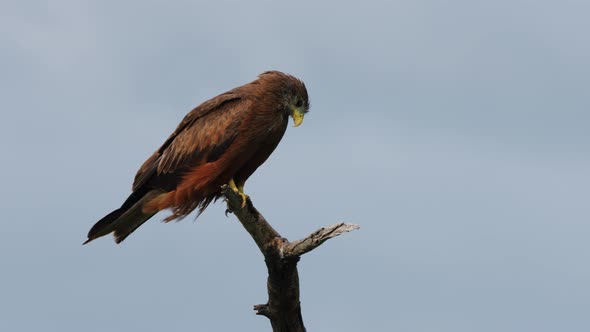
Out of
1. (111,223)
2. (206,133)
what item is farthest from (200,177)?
(111,223)

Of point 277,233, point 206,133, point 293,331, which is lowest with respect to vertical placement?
point 293,331

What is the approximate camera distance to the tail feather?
953cm

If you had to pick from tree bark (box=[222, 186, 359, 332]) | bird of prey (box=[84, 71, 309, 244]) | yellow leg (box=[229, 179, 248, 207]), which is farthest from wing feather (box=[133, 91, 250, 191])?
tree bark (box=[222, 186, 359, 332])

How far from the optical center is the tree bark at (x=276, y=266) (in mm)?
8273

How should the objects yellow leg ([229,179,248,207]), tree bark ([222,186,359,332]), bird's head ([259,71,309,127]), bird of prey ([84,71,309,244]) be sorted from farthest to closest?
1. bird's head ([259,71,309,127])
2. bird of prey ([84,71,309,244])
3. yellow leg ([229,179,248,207])
4. tree bark ([222,186,359,332])

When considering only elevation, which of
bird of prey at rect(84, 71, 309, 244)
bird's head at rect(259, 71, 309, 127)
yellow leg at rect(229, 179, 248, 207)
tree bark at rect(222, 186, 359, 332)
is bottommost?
tree bark at rect(222, 186, 359, 332)

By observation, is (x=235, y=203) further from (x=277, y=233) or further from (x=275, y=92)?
(x=275, y=92)

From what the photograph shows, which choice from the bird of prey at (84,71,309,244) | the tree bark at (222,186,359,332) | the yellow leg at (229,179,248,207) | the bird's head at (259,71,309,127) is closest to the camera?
the tree bark at (222,186,359,332)

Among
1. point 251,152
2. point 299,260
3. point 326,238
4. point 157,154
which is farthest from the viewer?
point 157,154

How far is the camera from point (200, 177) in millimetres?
9250

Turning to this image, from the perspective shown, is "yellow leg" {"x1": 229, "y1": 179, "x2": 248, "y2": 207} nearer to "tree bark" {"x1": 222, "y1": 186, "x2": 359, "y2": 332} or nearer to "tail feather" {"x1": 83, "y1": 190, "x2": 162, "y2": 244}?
"tree bark" {"x1": 222, "y1": 186, "x2": 359, "y2": 332}

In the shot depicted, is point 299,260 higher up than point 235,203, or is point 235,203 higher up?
point 235,203

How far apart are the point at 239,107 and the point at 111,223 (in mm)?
1784

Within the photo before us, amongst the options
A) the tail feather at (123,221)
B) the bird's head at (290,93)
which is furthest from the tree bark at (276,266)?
the tail feather at (123,221)
